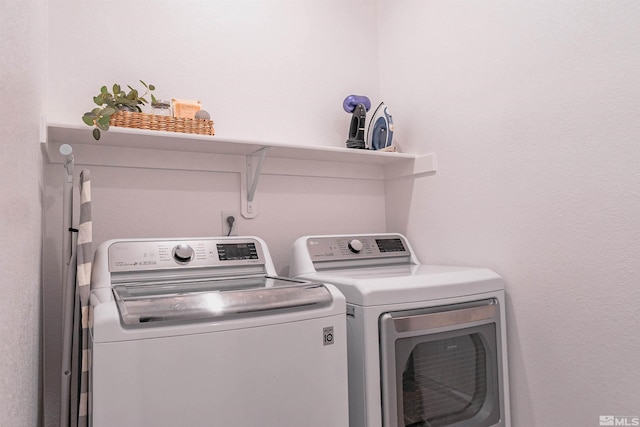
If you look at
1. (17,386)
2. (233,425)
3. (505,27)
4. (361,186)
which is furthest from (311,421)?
(505,27)

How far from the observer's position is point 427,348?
139 cm

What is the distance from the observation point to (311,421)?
1125mm

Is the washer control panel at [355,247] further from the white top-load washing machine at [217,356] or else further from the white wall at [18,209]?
the white wall at [18,209]

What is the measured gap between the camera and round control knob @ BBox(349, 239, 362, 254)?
1854mm

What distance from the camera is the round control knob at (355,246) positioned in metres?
1.85

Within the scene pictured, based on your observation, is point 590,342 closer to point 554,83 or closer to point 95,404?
point 554,83

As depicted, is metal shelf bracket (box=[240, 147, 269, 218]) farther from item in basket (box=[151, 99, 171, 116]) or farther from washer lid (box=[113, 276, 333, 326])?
washer lid (box=[113, 276, 333, 326])

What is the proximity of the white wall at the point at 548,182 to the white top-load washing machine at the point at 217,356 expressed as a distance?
777 mm

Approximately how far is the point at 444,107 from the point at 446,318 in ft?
3.27

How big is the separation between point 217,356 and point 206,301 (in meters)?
0.14

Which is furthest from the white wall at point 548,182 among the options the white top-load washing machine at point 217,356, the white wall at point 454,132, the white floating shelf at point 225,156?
the white top-load washing machine at point 217,356

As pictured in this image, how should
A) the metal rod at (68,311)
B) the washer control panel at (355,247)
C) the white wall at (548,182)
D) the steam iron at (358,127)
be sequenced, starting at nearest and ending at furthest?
the metal rod at (68,311)
the white wall at (548,182)
the washer control panel at (355,247)
the steam iron at (358,127)

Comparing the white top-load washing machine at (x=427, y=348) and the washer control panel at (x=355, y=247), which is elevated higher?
the washer control panel at (x=355, y=247)

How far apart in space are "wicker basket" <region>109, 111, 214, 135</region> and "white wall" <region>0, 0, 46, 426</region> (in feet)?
1.20
